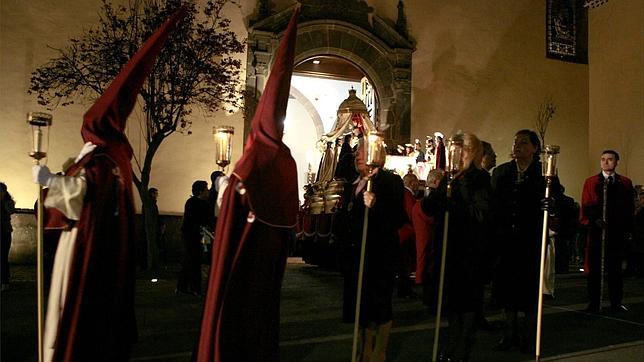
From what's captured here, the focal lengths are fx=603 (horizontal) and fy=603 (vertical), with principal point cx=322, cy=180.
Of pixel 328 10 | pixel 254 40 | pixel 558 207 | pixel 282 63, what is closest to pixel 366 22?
pixel 328 10

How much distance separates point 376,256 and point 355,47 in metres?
13.0

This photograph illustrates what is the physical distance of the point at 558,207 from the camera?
5703 mm

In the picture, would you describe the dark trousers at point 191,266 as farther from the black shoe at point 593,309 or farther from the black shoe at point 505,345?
the black shoe at point 593,309

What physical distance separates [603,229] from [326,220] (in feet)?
18.4

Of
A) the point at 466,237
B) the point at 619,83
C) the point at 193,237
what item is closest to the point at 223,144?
the point at 466,237

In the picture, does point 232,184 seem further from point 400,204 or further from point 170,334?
point 170,334

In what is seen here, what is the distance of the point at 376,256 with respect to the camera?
4676mm

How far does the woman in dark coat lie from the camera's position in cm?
502

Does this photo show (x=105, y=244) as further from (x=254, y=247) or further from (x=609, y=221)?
(x=609, y=221)

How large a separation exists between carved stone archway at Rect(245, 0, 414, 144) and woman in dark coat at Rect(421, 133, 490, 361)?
433 inches

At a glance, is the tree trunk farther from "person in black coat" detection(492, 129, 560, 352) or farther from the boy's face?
the boy's face

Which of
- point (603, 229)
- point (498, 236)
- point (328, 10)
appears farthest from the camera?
point (328, 10)

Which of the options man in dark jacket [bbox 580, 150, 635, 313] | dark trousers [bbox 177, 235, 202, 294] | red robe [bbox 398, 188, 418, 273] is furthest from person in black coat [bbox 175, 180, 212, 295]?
man in dark jacket [bbox 580, 150, 635, 313]

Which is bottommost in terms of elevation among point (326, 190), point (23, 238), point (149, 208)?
point (23, 238)
